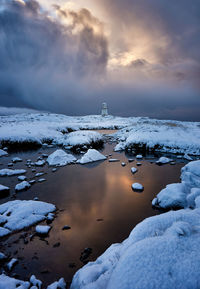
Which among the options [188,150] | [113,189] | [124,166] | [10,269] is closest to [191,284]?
[10,269]

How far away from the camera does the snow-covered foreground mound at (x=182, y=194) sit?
15.6 feet

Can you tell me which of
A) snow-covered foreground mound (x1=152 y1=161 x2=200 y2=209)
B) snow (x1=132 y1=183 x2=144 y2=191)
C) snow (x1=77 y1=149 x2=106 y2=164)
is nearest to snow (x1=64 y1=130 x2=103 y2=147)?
snow (x1=77 y1=149 x2=106 y2=164)

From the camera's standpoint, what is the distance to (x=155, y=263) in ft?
6.02

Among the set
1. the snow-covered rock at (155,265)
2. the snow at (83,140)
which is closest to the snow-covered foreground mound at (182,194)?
the snow-covered rock at (155,265)

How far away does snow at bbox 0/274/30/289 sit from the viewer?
2357 mm

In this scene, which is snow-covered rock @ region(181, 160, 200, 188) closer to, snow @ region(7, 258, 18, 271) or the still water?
the still water

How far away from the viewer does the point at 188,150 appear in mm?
12141

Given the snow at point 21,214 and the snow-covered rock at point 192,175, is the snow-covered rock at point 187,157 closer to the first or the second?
the snow-covered rock at point 192,175

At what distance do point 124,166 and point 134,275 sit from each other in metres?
8.17

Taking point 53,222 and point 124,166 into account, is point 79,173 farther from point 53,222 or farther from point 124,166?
point 53,222

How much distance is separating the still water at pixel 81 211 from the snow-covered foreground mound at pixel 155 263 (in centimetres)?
88

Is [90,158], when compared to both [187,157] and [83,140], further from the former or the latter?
[187,157]

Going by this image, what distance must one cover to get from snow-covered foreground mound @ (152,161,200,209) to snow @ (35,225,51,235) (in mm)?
3573

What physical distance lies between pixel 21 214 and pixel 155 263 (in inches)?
152
